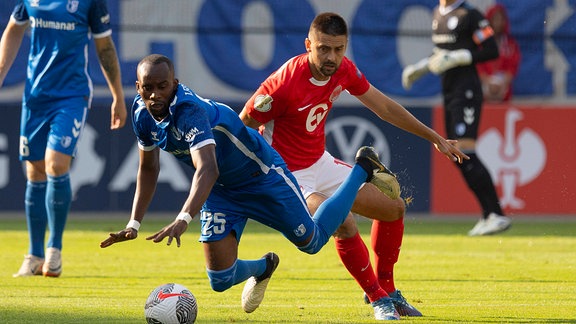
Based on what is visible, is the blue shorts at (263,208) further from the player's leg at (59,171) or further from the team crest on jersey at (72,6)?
the team crest on jersey at (72,6)

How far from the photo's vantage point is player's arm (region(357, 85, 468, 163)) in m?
7.44

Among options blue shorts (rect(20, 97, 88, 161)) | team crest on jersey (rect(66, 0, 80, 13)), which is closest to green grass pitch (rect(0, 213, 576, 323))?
blue shorts (rect(20, 97, 88, 161))

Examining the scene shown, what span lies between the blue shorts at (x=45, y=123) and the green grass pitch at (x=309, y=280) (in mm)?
968

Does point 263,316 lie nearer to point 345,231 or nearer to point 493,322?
point 345,231

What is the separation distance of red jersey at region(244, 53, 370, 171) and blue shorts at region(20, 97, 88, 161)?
2.23 metres

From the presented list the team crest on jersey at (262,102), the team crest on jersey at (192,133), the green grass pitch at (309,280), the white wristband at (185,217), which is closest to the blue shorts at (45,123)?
the green grass pitch at (309,280)

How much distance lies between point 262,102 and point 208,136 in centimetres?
138

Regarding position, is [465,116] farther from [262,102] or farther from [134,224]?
[134,224]

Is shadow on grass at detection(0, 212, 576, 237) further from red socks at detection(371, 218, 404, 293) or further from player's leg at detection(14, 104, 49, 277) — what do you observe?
red socks at detection(371, 218, 404, 293)

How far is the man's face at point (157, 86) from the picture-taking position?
6.12 metres

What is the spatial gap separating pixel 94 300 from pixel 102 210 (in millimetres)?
7602

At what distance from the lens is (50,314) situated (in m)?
7.10

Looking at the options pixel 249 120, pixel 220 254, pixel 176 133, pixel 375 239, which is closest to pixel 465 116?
pixel 375 239

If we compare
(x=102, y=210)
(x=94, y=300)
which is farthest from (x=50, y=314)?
(x=102, y=210)
